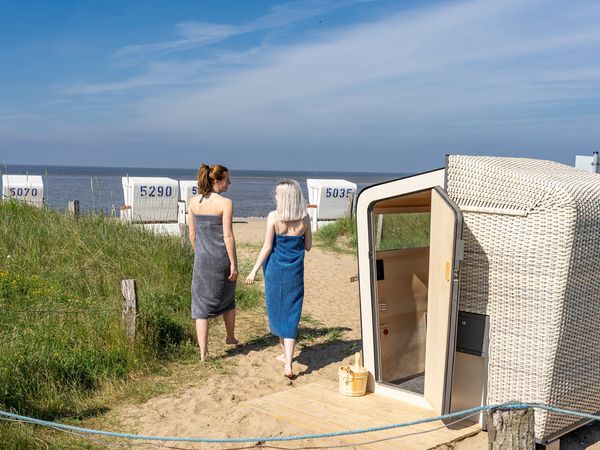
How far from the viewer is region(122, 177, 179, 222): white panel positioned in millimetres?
17234

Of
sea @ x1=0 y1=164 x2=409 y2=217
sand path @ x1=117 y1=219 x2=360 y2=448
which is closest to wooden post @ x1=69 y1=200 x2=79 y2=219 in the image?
sea @ x1=0 y1=164 x2=409 y2=217

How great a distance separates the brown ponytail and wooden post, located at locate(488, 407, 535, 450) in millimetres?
3577

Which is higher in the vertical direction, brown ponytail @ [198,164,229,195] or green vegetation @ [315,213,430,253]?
brown ponytail @ [198,164,229,195]

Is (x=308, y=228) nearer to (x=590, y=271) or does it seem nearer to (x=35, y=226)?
(x=590, y=271)

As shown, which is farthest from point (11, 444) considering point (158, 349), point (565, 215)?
point (565, 215)

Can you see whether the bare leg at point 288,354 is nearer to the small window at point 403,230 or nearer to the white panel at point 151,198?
the small window at point 403,230

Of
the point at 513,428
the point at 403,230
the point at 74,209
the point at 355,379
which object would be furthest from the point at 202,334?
the point at 74,209

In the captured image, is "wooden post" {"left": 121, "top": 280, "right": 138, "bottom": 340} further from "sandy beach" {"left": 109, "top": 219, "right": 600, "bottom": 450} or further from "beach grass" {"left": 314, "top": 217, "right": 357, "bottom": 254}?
"beach grass" {"left": 314, "top": 217, "right": 357, "bottom": 254}

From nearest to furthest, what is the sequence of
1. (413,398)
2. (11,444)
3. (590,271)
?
(11,444)
(590,271)
(413,398)

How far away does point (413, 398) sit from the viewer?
5398 mm

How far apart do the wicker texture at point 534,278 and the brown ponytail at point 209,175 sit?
2.30 meters

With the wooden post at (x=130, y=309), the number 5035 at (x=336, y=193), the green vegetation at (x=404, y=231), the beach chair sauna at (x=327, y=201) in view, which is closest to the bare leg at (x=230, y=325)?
the wooden post at (x=130, y=309)

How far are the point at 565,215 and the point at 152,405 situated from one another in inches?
136

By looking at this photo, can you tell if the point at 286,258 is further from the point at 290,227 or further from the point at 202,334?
the point at 202,334
